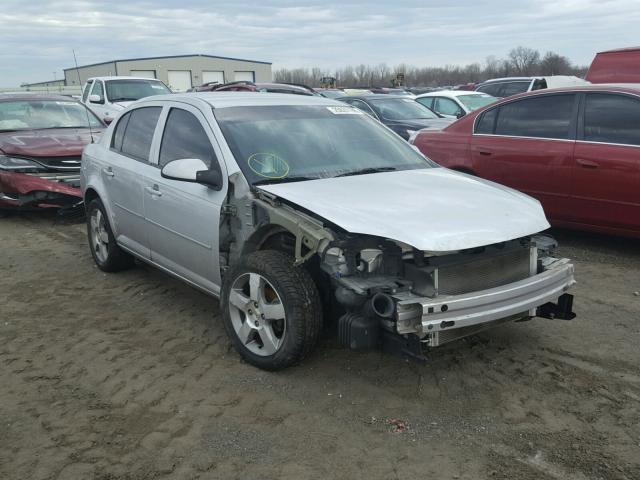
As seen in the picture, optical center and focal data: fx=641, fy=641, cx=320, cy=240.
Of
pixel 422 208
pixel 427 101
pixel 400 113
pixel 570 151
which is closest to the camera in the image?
pixel 422 208

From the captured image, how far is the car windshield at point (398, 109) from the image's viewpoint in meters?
12.3

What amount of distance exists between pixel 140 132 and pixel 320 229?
2558 mm

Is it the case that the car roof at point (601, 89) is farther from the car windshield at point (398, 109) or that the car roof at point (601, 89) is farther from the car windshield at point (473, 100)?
the car windshield at point (473, 100)

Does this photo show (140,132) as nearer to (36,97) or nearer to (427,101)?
(36,97)

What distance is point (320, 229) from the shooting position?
143 inches

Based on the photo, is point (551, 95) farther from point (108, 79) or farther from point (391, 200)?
point (108, 79)

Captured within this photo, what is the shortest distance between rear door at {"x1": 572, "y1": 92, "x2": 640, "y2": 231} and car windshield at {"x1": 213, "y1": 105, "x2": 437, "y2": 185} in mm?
2081

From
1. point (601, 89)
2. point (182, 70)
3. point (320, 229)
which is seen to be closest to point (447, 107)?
point (601, 89)

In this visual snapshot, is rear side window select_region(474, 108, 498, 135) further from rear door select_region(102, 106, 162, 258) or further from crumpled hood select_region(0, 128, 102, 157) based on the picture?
crumpled hood select_region(0, 128, 102, 157)

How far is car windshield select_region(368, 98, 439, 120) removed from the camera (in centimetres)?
1230

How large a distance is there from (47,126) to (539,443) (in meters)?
8.67

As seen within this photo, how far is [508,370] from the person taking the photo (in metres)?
3.94

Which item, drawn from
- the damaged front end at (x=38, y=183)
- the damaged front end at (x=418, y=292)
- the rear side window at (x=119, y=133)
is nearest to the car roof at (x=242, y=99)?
the rear side window at (x=119, y=133)

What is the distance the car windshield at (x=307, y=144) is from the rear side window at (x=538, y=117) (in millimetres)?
2166
